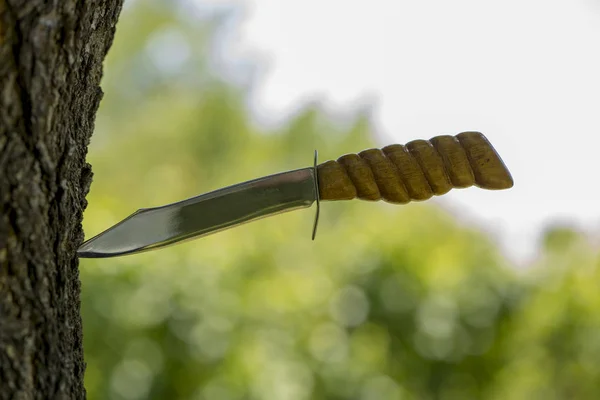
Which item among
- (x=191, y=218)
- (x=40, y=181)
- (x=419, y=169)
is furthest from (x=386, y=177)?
(x=40, y=181)

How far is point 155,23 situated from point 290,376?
23.7 ft

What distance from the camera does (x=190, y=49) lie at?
31.3 ft

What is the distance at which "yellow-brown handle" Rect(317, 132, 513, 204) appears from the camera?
3.32 ft

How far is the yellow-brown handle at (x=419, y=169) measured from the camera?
1012mm

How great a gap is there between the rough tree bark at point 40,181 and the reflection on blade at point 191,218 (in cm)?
9

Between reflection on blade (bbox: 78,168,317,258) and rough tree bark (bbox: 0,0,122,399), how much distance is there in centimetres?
9

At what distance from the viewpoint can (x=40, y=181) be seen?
80 centimetres

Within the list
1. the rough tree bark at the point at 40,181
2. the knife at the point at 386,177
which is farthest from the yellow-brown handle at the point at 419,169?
the rough tree bark at the point at 40,181

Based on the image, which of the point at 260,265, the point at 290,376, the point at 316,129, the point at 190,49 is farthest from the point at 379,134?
the point at 290,376

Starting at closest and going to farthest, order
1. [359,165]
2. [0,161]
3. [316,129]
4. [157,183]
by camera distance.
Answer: [0,161], [359,165], [157,183], [316,129]

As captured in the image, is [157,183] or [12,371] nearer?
[12,371]

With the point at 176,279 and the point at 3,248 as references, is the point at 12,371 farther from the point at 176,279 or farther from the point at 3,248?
the point at 176,279

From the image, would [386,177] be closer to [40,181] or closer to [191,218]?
[191,218]

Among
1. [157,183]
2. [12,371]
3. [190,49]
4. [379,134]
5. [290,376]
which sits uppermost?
[190,49]
